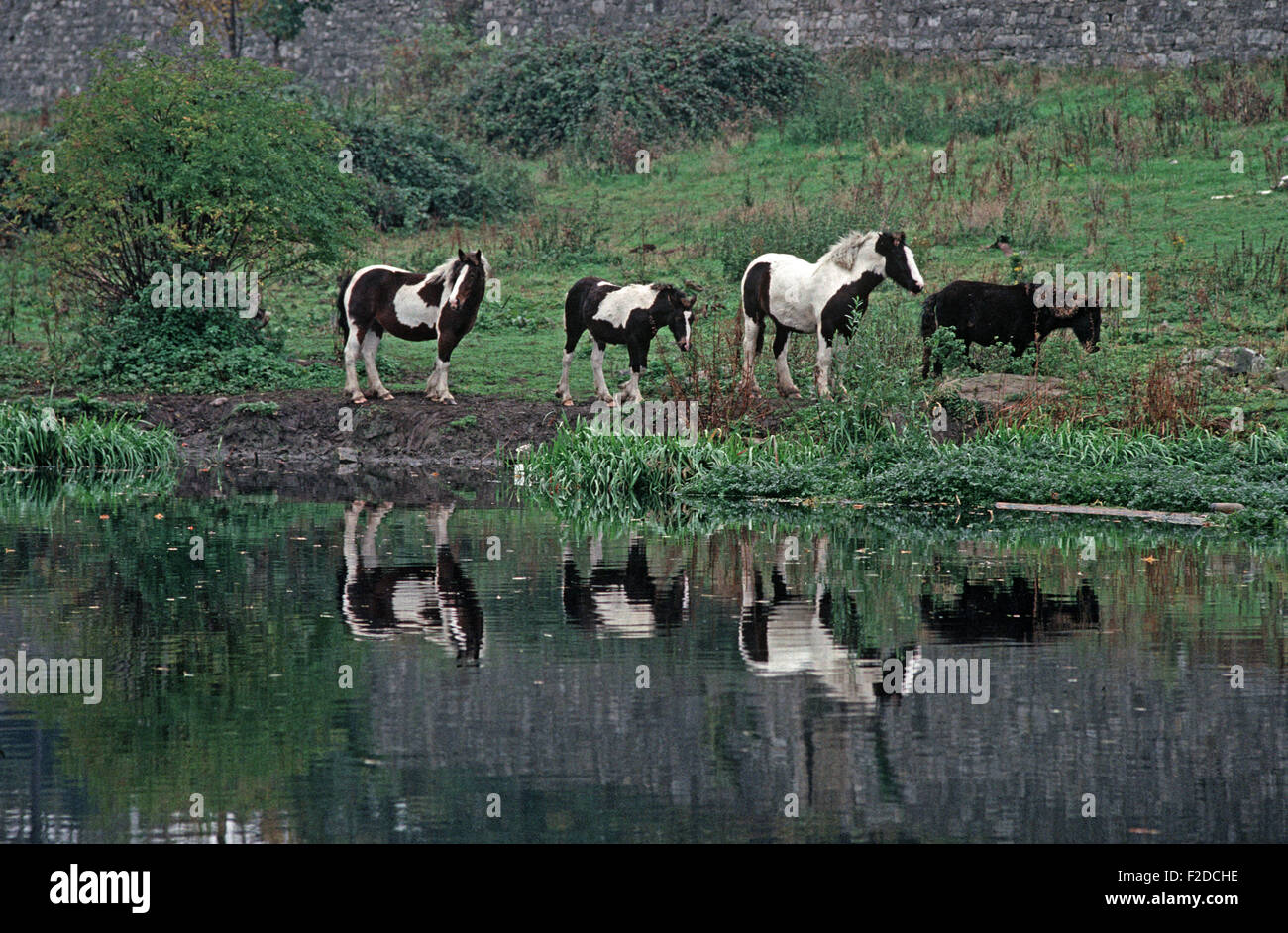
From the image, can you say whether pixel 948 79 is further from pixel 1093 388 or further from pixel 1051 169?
pixel 1093 388

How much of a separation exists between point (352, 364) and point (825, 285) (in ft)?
19.6

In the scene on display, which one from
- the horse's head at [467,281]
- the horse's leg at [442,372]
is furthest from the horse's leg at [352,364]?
the horse's head at [467,281]

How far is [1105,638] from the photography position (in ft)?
36.8

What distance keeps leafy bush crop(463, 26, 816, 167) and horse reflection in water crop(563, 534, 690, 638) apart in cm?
2524

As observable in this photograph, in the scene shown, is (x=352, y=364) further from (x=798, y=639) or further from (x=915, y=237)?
(x=798, y=639)

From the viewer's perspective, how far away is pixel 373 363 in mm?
23234

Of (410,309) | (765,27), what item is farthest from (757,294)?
(765,27)

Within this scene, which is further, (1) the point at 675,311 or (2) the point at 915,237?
(2) the point at 915,237

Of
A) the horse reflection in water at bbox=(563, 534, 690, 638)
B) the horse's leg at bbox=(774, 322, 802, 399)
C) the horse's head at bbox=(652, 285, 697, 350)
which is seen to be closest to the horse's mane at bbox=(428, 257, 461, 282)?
the horse's head at bbox=(652, 285, 697, 350)

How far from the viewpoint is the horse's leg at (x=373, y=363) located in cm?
2317

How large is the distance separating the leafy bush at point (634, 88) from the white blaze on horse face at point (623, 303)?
1690 centimetres

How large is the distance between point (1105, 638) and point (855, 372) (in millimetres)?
9086

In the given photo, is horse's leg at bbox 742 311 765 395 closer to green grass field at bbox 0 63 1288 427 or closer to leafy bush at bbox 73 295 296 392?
green grass field at bbox 0 63 1288 427
